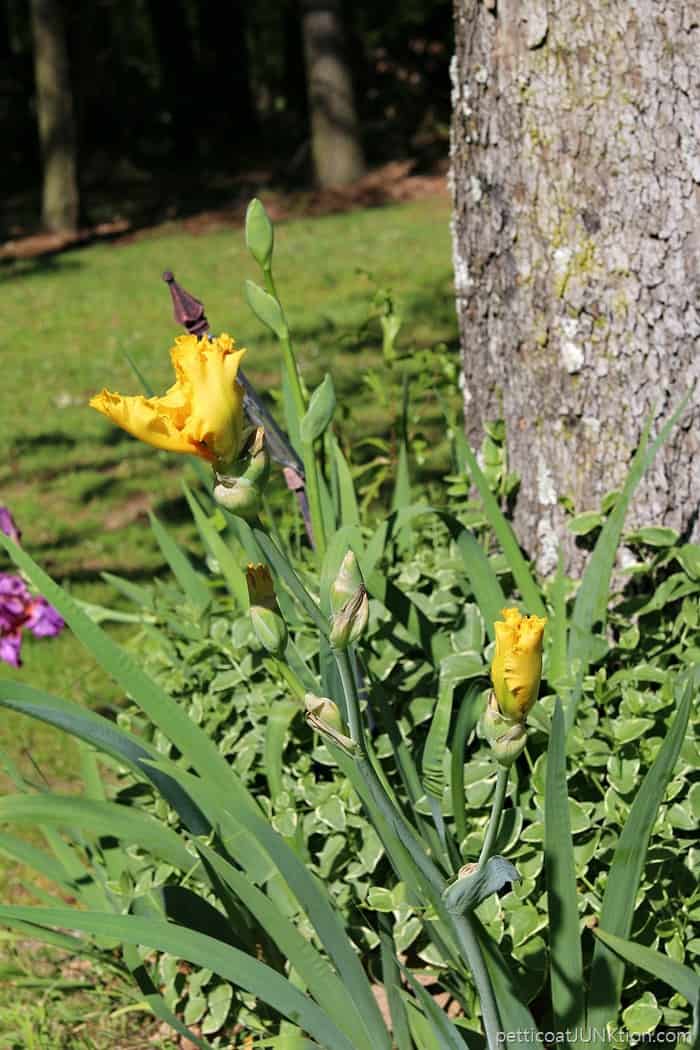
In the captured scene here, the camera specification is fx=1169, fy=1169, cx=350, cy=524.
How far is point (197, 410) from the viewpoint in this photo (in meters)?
1.19

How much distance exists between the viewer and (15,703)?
4.98ft

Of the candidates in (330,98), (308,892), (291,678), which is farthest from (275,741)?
(330,98)

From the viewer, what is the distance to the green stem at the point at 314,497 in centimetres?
176

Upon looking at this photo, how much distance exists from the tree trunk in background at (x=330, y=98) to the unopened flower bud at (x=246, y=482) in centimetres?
1108

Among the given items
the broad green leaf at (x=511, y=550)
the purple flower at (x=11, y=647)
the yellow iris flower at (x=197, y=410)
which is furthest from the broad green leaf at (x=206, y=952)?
the purple flower at (x=11, y=647)

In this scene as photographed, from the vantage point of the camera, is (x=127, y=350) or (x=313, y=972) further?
(x=127, y=350)

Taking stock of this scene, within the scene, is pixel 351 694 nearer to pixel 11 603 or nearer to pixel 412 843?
pixel 412 843

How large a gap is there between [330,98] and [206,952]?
11.6m

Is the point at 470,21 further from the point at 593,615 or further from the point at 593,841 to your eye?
the point at 593,841

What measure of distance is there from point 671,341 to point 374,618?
0.75m

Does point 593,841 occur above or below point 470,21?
below

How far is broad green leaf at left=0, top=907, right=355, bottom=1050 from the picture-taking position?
4.44 ft

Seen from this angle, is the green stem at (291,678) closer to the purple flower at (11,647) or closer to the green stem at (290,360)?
the green stem at (290,360)

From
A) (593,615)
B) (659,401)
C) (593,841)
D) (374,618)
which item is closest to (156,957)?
(374,618)
